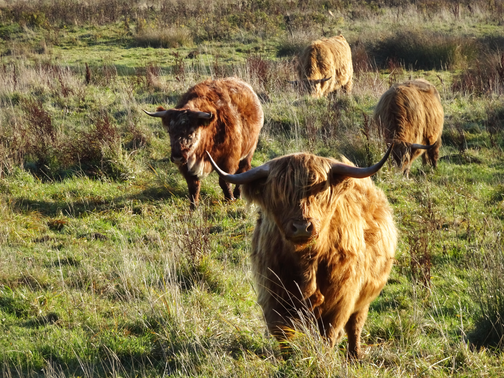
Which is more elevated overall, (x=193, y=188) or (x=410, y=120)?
(x=410, y=120)

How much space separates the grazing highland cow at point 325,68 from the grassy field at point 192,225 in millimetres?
508

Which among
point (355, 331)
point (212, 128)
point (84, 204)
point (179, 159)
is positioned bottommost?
point (355, 331)

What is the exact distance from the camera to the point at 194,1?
2394 cm

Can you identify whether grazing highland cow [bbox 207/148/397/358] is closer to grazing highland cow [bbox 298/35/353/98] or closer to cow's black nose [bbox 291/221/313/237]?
cow's black nose [bbox 291/221/313/237]

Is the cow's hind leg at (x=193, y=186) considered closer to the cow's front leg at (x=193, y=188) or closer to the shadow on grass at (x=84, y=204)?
the cow's front leg at (x=193, y=188)

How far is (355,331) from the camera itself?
3.68m

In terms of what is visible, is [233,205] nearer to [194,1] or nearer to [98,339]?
[98,339]

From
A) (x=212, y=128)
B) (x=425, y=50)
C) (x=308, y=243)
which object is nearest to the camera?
(x=308, y=243)

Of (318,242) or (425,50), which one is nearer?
(318,242)

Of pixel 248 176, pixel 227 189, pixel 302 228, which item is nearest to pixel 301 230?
pixel 302 228

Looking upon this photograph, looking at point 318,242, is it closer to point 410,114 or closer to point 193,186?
point 193,186

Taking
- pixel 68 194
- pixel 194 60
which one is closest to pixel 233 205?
pixel 68 194

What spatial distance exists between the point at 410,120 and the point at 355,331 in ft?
14.7

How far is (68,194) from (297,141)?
3493mm
